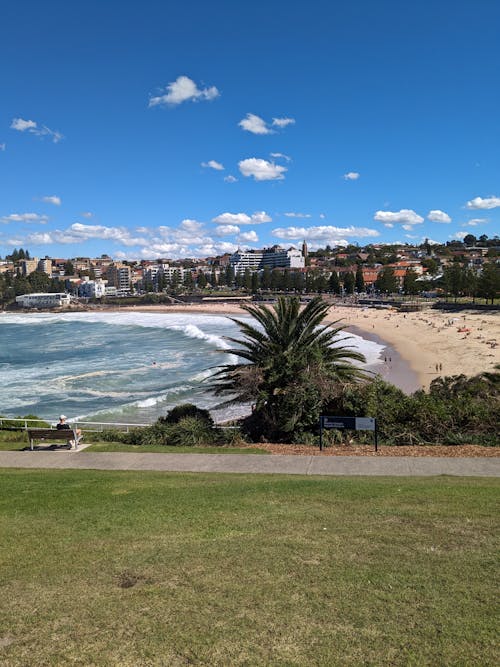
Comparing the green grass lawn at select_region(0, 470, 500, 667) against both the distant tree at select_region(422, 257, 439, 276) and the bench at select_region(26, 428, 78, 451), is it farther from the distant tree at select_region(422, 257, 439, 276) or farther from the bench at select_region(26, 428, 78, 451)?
the distant tree at select_region(422, 257, 439, 276)

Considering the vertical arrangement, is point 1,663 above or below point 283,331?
below

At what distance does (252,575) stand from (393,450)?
6.75 meters

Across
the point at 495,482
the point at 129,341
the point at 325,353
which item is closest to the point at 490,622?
the point at 495,482

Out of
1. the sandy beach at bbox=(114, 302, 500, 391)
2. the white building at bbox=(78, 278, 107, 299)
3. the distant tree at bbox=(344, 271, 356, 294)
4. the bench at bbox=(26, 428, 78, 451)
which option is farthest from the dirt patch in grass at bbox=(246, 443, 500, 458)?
the white building at bbox=(78, 278, 107, 299)

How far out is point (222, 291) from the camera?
183 m

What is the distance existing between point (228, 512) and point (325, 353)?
24.9 ft

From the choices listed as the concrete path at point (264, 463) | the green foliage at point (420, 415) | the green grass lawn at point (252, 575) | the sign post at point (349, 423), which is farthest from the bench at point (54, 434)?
the green foliage at point (420, 415)

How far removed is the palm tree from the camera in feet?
41.6

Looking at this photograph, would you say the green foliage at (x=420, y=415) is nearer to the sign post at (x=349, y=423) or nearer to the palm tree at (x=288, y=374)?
the palm tree at (x=288, y=374)

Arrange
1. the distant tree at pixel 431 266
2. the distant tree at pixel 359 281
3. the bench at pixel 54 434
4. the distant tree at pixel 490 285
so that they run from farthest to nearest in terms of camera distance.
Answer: the distant tree at pixel 431 266 → the distant tree at pixel 359 281 → the distant tree at pixel 490 285 → the bench at pixel 54 434

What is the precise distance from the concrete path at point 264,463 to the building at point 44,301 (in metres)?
155

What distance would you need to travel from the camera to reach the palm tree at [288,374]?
12.7 meters

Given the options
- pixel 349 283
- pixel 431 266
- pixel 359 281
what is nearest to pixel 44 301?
pixel 349 283

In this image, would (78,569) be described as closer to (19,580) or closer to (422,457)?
(19,580)
